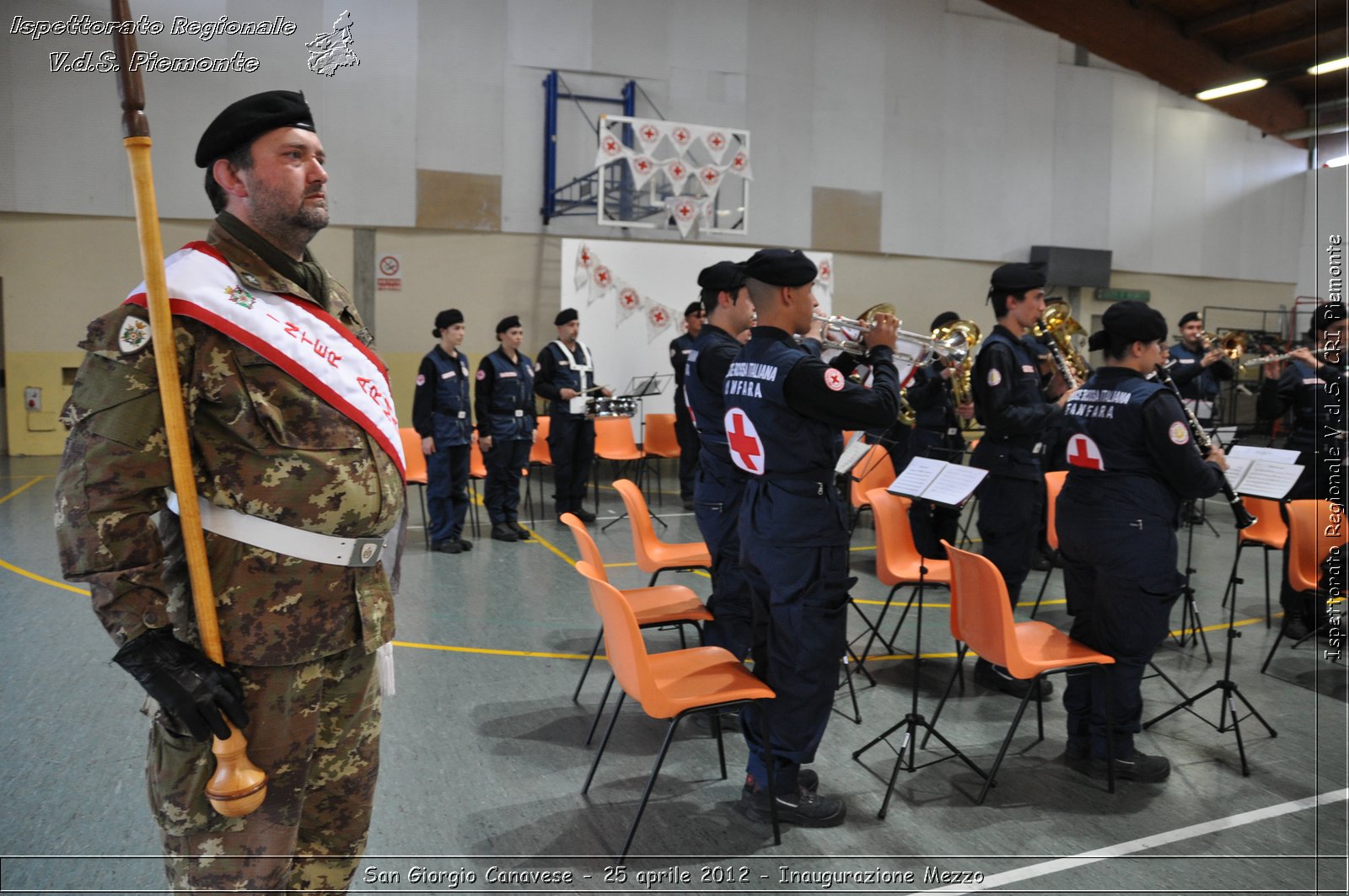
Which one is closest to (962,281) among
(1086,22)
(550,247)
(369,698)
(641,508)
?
(1086,22)

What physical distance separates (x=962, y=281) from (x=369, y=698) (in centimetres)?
1396

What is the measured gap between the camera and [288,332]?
181cm

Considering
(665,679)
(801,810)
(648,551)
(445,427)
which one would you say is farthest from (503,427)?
(801,810)

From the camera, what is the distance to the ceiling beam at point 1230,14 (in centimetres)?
1388

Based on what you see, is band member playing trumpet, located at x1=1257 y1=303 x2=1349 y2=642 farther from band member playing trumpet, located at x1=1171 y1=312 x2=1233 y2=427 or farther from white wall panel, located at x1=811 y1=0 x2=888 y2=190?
white wall panel, located at x1=811 y1=0 x2=888 y2=190

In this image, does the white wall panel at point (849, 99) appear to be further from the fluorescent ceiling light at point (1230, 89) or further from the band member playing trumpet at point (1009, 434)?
the band member playing trumpet at point (1009, 434)

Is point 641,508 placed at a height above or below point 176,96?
below

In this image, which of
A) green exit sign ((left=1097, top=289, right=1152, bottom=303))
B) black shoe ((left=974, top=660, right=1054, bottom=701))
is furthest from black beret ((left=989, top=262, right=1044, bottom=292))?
green exit sign ((left=1097, top=289, right=1152, bottom=303))

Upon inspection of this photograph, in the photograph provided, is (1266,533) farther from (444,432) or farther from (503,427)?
(444,432)

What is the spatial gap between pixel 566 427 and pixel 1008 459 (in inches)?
185

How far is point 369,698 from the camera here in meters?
2.03

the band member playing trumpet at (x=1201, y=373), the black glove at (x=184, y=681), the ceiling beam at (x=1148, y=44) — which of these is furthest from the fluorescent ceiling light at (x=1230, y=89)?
the black glove at (x=184, y=681)

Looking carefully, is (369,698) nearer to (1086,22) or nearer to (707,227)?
(707,227)

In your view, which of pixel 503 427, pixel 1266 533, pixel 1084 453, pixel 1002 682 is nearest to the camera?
pixel 1084 453
